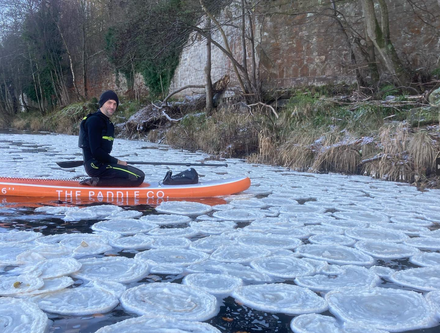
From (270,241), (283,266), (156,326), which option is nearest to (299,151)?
(270,241)

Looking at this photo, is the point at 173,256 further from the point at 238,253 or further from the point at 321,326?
the point at 321,326

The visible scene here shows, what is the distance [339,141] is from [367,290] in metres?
4.62

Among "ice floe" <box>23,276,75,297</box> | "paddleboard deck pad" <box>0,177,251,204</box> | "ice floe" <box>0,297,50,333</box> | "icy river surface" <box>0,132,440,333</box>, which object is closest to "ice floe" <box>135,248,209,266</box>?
"icy river surface" <box>0,132,440,333</box>

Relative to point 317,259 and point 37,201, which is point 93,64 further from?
point 317,259

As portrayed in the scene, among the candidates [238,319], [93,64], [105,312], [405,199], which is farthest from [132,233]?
[93,64]

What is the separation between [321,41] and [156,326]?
8830 millimetres

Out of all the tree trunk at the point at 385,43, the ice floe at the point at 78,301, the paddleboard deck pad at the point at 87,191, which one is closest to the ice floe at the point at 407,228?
the paddleboard deck pad at the point at 87,191

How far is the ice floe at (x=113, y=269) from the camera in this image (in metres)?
1.92

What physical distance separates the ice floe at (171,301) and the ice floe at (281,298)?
0.15m

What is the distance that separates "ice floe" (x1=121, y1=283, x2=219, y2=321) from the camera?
5.21 feet

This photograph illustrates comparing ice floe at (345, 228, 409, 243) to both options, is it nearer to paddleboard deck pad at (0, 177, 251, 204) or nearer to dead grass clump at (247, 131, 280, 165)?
paddleboard deck pad at (0, 177, 251, 204)

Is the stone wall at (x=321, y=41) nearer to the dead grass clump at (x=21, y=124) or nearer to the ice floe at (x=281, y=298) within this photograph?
the ice floe at (x=281, y=298)

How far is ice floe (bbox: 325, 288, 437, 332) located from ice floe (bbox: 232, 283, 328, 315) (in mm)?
69

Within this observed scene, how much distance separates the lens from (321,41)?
30.5ft
